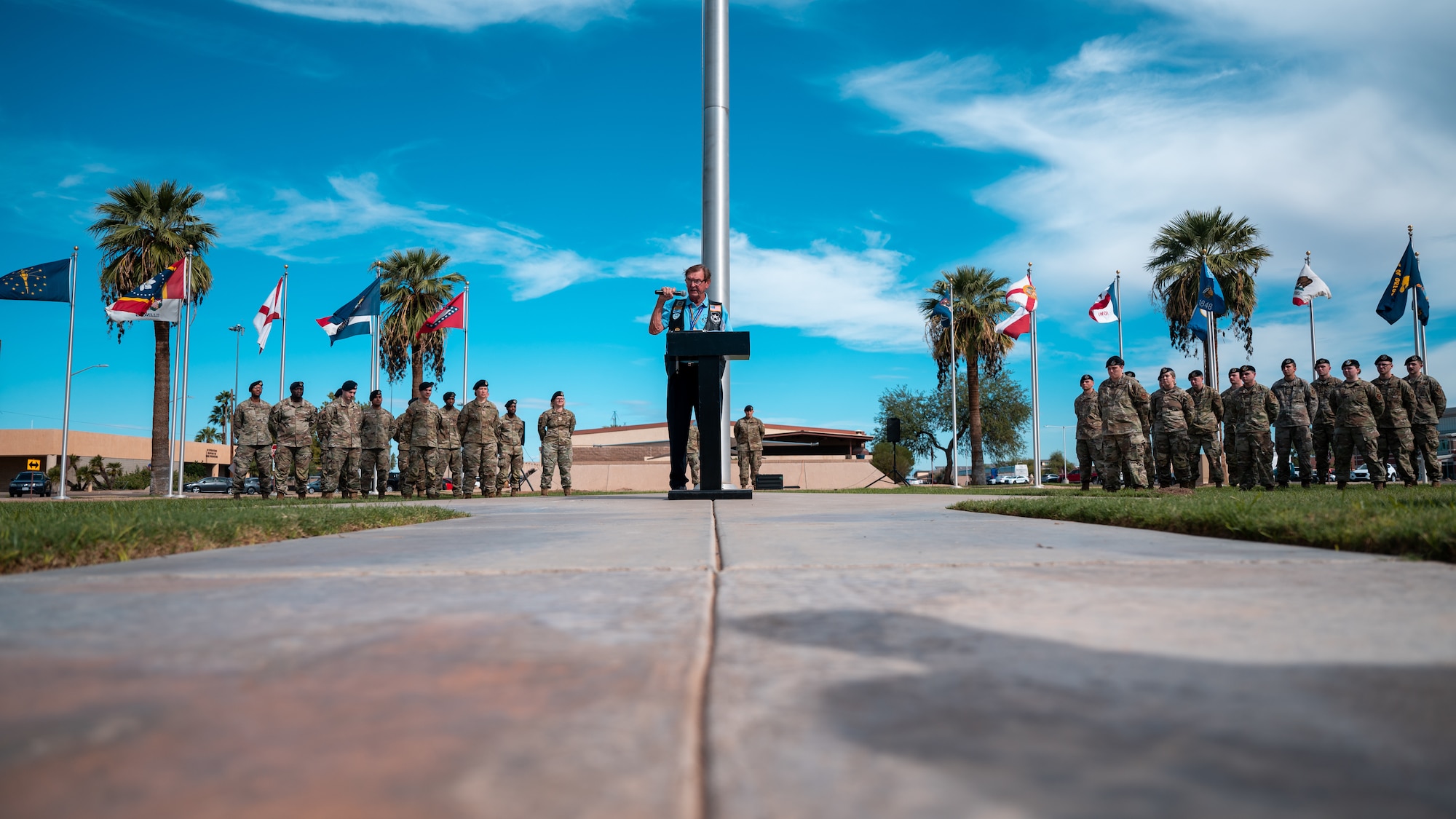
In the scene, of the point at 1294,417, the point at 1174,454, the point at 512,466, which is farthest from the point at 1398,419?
the point at 512,466

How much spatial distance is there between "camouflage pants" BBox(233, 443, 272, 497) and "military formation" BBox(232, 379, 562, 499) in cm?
2

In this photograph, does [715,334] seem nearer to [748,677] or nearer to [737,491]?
[737,491]

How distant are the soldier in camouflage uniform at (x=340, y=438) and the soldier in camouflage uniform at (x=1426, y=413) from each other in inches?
658

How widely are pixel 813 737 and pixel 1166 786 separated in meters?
0.31

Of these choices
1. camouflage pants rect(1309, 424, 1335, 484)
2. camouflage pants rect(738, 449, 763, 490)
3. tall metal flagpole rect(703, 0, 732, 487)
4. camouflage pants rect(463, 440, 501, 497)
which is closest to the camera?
tall metal flagpole rect(703, 0, 732, 487)

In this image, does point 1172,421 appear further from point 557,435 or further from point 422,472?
point 422,472

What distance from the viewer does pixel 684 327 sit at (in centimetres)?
775

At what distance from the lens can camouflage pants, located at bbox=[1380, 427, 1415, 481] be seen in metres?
12.1

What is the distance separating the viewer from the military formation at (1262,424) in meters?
11.8

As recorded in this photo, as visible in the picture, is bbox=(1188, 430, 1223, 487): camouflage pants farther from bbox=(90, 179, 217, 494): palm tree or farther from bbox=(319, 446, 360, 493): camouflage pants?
bbox=(90, 179, 217, 494): palm tree

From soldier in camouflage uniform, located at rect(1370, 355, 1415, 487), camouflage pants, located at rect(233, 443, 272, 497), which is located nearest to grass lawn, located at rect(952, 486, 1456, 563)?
soldier in camouflage uniform, located at rect(1370, 355, 1415, 487)

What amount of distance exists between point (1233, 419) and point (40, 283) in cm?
2570

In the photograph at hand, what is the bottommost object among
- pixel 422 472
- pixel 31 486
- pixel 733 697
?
pixel 31 486

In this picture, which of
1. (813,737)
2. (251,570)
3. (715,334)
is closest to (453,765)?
(813,737)
